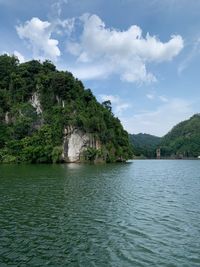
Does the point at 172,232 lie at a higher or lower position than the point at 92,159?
lower

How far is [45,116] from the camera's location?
93250mm

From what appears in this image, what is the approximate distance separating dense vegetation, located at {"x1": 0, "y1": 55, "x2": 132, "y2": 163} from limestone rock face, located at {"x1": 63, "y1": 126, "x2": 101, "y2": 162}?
1.49 meters

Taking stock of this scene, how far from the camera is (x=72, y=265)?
38.0 ft

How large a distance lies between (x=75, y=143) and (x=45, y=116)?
1315cm

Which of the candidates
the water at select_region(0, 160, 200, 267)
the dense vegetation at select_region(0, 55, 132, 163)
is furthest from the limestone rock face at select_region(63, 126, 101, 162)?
the water at select_region(0, 160, 200, 267)

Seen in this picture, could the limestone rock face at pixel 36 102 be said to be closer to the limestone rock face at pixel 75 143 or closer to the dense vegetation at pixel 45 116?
the dense vegetation at pixel 45 116

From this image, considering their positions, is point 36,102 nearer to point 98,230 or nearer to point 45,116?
point 45,116

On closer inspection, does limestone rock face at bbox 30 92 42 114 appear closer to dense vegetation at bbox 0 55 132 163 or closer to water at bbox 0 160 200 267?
dense vegetation at bbox 0 55 132 163

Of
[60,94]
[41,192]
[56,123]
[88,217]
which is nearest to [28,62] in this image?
[60,94]

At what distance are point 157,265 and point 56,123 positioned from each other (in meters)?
79.1

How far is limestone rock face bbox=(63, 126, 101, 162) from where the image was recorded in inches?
3472

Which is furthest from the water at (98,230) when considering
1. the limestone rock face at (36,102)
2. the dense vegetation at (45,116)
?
the limestone rock face at (36,102)

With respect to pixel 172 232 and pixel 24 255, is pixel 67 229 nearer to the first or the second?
pixel 24 255

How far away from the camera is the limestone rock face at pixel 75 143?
8819 cm
